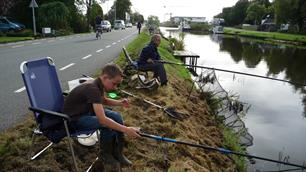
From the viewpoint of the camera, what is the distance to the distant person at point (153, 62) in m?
8.34

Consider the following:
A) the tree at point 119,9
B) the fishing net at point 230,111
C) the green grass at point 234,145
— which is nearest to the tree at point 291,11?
the fishing net at point 230,111

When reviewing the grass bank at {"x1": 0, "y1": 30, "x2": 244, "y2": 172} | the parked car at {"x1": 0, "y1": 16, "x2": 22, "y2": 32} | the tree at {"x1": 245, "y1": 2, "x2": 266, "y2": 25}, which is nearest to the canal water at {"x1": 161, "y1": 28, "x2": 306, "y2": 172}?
the grass bank at {"x1": 0, "y1": 30, "x2": 244, "y2": 172}

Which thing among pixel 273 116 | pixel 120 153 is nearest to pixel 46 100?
pixel 120 153

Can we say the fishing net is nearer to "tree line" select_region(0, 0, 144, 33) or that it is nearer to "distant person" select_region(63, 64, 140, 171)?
"distant person" select_region(63, 64, 140, 171)

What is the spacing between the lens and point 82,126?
12.1 feet

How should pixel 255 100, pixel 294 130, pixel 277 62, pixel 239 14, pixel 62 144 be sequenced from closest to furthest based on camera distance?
pixel 62 144, pixel 294 130, pixel 255 100, pixel 277 62, pixel 239 14

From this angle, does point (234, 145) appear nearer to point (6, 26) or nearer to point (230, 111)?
point (230, 111)

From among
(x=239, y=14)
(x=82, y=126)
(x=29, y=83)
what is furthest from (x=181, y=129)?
(x=239, y=14)

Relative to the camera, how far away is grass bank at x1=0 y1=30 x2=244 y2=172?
3.93m

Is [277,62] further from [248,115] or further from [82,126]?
[82,126]

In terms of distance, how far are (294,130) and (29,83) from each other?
8215 mm

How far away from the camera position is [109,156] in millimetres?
3910

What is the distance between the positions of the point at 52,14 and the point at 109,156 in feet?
107

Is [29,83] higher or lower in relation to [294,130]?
higher
